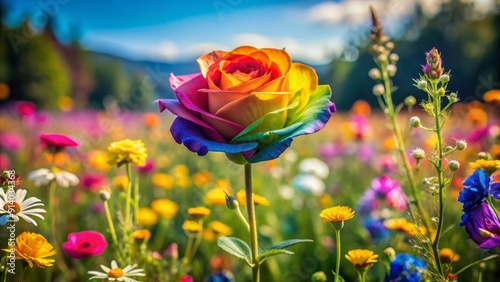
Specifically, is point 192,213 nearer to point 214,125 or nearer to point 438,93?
point 214,125

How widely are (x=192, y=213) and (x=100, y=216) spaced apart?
725 mm

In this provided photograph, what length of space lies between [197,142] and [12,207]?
0.20m

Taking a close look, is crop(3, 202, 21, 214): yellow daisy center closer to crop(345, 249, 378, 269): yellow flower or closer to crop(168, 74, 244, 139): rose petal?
crop(168, 74, 244, 139): rose petal

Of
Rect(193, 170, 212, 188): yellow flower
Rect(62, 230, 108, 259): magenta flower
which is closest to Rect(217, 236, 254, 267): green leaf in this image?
Rect(62, 230, 108, 259): magenta flower

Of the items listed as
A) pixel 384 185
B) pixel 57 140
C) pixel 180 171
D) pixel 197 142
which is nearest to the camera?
pixel 197 142

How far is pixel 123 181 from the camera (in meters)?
0.76

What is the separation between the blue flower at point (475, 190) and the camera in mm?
455

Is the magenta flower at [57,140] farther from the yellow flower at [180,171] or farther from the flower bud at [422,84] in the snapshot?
the yellow flower at [180,171]

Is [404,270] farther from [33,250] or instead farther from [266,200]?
[33,250]

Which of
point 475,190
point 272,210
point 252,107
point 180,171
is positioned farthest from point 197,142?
point 180,171

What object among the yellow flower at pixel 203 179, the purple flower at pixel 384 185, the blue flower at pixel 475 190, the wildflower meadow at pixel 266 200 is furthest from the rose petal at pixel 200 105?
the yellow flower at pixel 203 179

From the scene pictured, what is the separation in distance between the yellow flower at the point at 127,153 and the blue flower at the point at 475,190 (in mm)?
367

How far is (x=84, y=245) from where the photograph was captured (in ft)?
1.98

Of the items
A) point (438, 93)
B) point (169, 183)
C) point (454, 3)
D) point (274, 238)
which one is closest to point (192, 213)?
point (438, 93)
